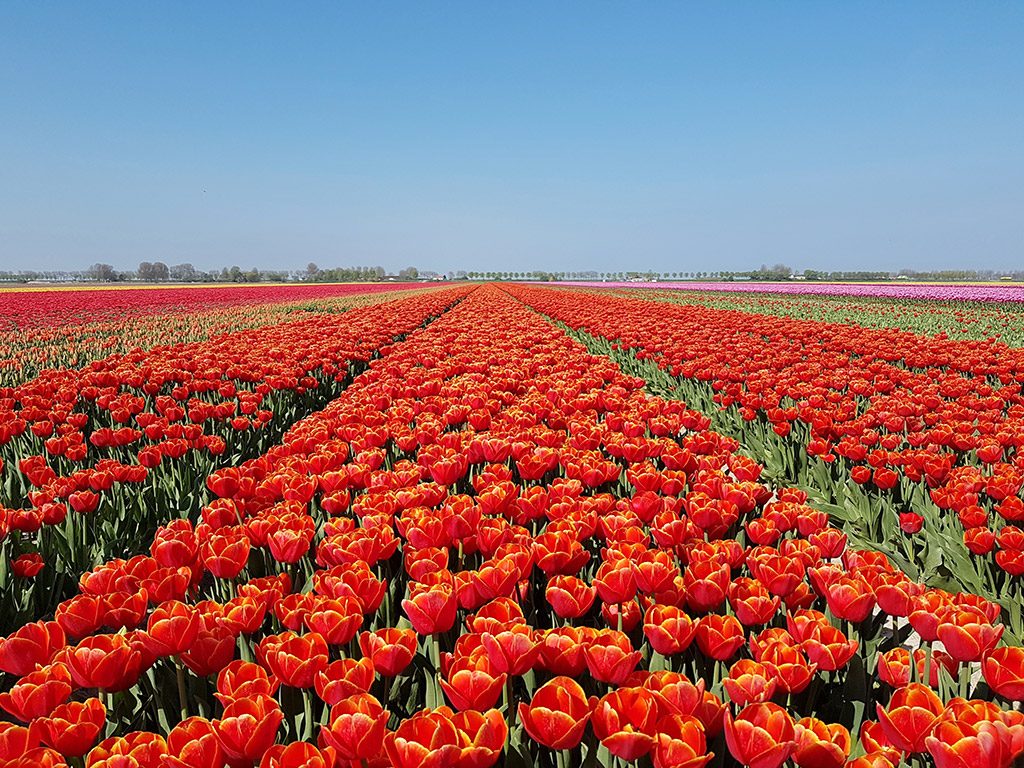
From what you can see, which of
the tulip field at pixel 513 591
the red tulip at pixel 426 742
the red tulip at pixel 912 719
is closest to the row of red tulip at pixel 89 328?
the tulip field at pixel 513 591

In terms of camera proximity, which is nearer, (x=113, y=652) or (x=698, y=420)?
(x=113, y=652)

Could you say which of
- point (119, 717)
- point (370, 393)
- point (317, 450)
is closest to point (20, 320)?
point (370, 393)

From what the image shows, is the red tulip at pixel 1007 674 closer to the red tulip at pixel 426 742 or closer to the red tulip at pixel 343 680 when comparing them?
the red tulip at pixel 426 742

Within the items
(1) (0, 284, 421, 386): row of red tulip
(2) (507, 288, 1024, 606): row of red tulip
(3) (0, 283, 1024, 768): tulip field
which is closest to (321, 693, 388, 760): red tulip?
(3) (0, 283, 1024, 768): tulip field

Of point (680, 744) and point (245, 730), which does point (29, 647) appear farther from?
point (680, 744)

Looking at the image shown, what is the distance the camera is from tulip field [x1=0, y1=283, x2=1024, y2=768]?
1354mm

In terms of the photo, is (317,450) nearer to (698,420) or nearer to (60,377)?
(698,420)

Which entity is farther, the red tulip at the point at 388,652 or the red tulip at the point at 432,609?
the red tulip at the point at 432,609

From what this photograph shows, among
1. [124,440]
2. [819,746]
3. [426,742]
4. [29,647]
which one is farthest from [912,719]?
[124,440]

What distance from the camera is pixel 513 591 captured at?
2008 mm

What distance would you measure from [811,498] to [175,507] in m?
4.50

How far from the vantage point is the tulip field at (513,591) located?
1354mm

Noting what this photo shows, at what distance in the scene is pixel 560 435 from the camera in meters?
4.30

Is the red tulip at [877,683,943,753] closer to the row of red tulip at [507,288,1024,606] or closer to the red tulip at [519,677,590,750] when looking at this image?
the red tulip at [519,677,590,750]
